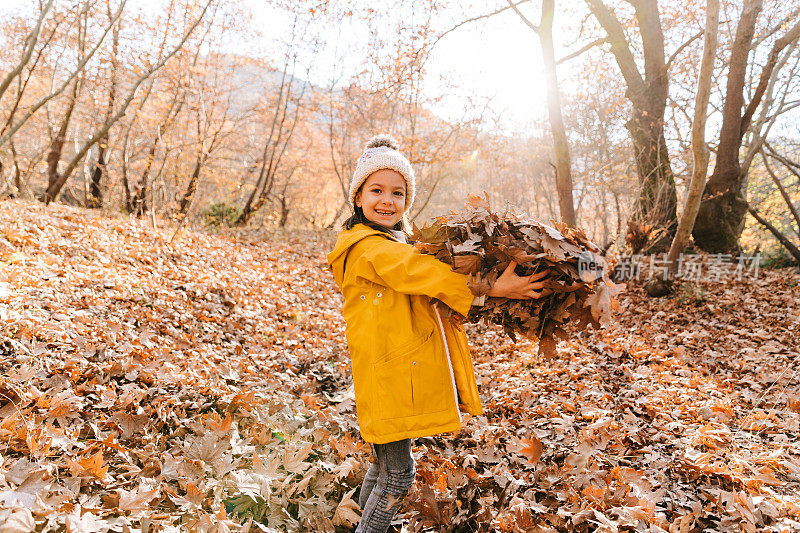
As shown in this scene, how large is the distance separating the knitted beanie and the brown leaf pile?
1.80 ft

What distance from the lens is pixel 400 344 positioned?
1.95m

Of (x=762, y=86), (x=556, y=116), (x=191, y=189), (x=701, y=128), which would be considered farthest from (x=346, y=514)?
(x=191, y=189)

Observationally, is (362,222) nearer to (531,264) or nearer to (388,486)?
(531,264)

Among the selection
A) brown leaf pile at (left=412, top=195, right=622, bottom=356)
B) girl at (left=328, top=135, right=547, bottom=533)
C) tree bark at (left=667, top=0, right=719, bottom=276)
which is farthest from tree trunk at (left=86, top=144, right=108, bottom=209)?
tree bark at (left=667, top=0, right=719, bottom=276)

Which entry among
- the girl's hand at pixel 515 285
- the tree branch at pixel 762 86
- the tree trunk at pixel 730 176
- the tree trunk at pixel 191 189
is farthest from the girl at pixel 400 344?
the tree trunk at pixel 191 189

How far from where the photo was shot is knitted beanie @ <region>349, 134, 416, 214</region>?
7.52 feet

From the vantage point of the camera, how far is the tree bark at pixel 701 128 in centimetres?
511

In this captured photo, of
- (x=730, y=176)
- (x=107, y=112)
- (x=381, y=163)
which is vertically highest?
(x=730, y=176)

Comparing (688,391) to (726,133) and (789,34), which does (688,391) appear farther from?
(789,34)

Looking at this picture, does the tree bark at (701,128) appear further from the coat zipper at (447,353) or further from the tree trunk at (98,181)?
the tree trunk at (98,181)

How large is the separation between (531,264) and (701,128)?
5522 millimetres

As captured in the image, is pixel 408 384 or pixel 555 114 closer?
pixel 408 384

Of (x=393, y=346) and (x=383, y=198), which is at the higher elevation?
(x=383, y=198)

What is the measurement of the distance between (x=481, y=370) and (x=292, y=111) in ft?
41.6
